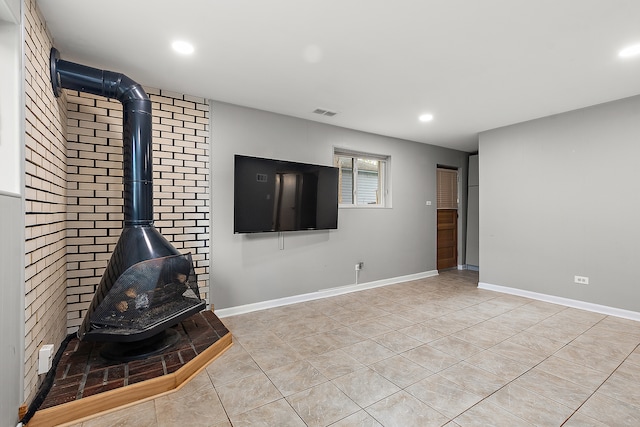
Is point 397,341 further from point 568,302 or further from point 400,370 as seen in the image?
point 568,302

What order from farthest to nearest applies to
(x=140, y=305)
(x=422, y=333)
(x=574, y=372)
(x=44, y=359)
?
(x=422, y=333) < (x=574, y=372) < (x=140, y=305) < (x=44, y=359)

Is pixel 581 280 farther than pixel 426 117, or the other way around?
pixel 426 117

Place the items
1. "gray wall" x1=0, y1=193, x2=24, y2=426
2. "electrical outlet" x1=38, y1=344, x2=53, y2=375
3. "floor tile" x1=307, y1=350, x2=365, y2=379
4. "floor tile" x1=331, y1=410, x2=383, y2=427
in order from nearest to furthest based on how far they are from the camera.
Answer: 1. "gray wall" x1=0, y1=193, x2=24, y2=426
2. "floor tile" x1=331, y1=410, x2=383, y2=427
3. "electrical outlet" x1=38, y1=344, x2=53, y2=375
4. "floor tile" x1=307, y1=350, x2=365, y2=379

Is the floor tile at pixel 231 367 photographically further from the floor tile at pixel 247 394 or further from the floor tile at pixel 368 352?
the floor tile at pixel 368 352

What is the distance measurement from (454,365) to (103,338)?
2.70 meters

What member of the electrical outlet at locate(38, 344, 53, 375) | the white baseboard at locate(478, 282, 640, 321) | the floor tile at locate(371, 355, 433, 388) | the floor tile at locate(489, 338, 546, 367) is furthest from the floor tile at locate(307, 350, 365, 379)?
the white baseboard at locate(478, 282, 640, 321)

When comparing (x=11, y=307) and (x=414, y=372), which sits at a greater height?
(x=11, y=307)

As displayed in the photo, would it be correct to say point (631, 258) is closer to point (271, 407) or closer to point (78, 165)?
point (271, 407)

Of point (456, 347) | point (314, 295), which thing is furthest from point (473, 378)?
point (314, 295)

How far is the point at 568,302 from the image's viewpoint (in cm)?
399

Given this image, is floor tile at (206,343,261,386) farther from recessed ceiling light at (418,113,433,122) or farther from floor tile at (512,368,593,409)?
recessed ceiling light at (418,113,433,122)

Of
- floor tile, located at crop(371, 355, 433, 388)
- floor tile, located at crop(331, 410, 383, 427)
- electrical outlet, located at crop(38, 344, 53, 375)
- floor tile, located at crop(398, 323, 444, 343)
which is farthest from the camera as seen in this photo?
floor tile, located at crop(398, 323, 444, 343)

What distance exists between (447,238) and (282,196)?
4.25m

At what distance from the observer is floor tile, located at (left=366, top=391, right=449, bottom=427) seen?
180 centimetres
